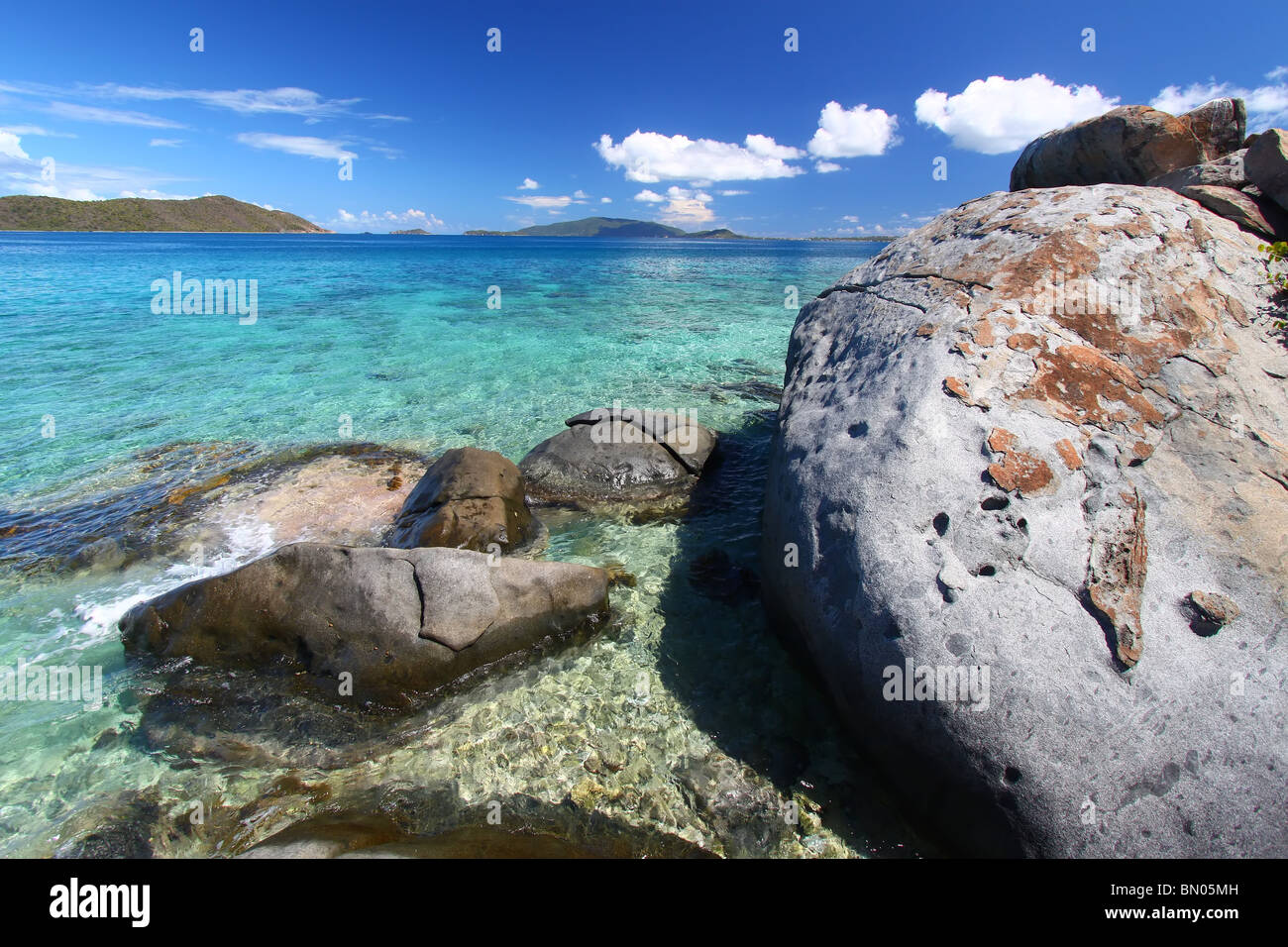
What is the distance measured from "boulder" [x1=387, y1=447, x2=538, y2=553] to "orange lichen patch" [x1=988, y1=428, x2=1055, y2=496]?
5478mm

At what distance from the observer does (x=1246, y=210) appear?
6.17 meters

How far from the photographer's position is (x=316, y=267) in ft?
181

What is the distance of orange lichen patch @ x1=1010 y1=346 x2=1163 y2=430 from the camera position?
4.48m

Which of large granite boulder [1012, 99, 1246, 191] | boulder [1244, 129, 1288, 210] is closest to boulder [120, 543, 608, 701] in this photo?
boulder [1244, 129, 1288, 210]

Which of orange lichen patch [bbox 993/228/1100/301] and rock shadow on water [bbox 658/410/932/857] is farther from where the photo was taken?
orange lichen patch [bbox 993/228/1100/301]

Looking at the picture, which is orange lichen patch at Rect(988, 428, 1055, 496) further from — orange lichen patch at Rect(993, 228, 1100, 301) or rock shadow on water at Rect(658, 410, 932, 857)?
rock shadow on water at Rect(658, 410, 932, 857)

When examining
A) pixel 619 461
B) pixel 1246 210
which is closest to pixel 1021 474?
pixel 1246 210

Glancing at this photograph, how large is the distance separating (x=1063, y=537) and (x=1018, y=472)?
0.55m

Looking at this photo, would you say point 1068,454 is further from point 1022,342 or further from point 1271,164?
point 1271,164

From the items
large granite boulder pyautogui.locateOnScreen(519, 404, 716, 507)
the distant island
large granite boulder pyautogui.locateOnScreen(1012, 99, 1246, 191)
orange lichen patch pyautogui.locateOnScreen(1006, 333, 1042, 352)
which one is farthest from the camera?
the distant island

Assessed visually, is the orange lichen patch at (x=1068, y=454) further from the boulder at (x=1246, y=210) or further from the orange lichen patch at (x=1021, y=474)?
the boulder at (x=1246, y=210)

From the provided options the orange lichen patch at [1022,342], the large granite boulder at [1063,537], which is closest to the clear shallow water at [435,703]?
the large granite boulder at [1063,537]
